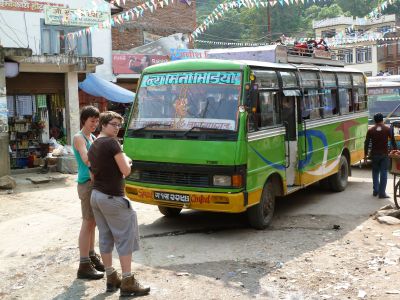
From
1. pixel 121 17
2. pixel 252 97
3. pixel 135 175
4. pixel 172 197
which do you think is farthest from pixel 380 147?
pixel 121 17

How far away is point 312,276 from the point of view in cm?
551

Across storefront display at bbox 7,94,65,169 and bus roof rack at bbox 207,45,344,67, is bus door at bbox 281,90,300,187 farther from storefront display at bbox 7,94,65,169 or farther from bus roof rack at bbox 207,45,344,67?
storefront display at bbox 7,94,65,169

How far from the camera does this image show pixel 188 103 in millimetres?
7188

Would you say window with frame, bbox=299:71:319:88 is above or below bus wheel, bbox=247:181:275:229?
above

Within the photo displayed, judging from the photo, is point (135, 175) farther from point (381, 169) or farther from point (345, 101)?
point (345, 101)

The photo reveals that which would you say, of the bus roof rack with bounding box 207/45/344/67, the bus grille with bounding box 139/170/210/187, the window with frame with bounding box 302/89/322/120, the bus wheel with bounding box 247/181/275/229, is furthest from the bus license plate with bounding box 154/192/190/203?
the window with frame with bounding box 302/89/322/120

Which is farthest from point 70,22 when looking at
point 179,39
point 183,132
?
point 183,132

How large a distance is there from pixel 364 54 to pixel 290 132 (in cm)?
4577

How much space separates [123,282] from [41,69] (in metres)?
11.1

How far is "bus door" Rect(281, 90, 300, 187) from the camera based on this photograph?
8195 millimetres

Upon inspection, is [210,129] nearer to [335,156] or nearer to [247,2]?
[335,156]

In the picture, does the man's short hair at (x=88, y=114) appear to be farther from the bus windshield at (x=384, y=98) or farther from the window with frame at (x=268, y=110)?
the bus windshield at (x=384, y=98)

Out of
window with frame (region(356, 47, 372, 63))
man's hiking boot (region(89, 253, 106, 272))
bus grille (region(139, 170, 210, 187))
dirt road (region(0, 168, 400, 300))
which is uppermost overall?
window with frame (region(356, 47, 372, 63))

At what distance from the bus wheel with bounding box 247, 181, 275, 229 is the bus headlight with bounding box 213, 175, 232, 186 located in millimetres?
767
